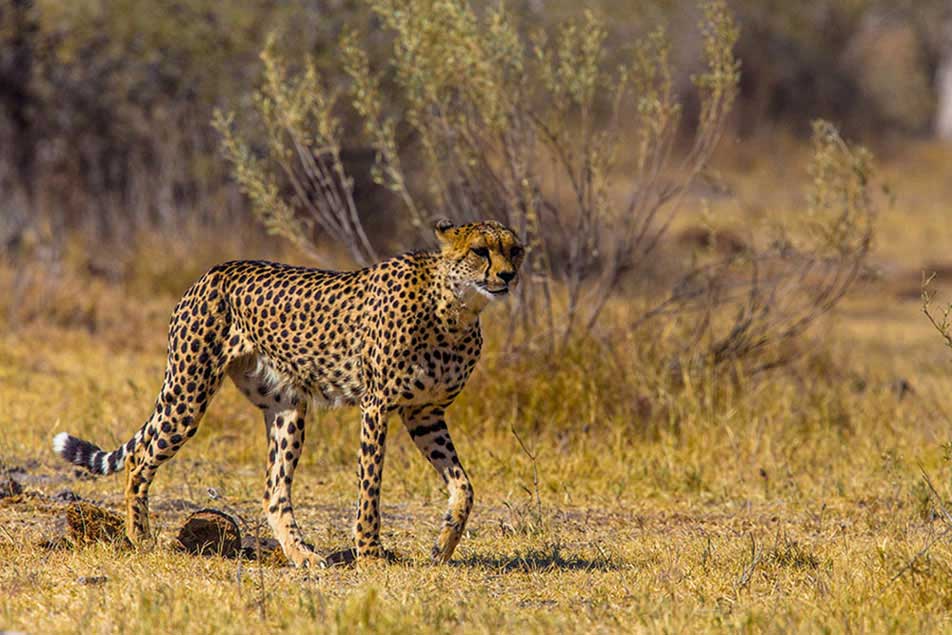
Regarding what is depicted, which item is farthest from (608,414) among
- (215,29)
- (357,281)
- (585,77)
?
(215,29)

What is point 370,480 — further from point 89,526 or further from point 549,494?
point 549,494

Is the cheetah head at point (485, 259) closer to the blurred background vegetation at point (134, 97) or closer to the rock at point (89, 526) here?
the rock at point (89, 526)

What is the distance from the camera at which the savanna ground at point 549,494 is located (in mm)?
4277

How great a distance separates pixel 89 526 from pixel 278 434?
76cm

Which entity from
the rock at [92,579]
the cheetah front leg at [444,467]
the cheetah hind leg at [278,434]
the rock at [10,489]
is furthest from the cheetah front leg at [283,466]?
the rock at [10,489]

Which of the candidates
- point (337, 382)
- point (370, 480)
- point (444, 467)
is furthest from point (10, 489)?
point (444, 467)

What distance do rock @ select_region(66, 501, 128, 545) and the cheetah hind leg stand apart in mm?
532

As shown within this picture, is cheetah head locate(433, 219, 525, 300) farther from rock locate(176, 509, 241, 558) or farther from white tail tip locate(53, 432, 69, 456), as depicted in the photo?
white tail tip locate(53, 432, 69, 456)

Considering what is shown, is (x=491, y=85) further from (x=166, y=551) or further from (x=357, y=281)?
(x=166, y=551)

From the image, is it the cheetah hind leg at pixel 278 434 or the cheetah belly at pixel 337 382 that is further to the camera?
the cheetah hind leg at pixel 278 434

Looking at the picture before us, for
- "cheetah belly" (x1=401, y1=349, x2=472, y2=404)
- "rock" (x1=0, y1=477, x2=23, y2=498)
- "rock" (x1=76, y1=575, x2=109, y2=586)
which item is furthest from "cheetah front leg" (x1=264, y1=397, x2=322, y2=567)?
"rock" (x1=0, y1=477, x2=23, y2=498)

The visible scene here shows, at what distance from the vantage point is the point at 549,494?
258 inches

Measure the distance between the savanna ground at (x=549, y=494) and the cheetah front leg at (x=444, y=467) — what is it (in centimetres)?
10

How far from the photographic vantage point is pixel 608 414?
292 inches
